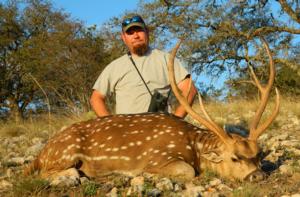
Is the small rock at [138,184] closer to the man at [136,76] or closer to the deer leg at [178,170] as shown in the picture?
the deer leg at [178,170]

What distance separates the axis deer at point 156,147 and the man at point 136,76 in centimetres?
102

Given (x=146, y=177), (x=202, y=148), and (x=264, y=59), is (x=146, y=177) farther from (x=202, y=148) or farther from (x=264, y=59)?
(x=264, y=59)

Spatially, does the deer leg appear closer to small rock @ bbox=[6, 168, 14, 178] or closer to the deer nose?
the deer nose

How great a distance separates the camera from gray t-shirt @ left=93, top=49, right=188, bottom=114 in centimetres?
605

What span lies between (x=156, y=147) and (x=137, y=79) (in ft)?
5.31

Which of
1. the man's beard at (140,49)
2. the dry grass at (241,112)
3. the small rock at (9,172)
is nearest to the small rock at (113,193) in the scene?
the small rock at (9,172)

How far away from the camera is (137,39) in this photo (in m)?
6.09

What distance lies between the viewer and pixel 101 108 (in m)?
6.14

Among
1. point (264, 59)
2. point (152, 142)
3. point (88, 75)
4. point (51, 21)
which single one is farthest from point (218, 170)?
point (51, 21)

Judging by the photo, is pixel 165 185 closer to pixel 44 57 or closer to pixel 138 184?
pixel 138 184

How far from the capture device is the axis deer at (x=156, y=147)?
4.39 m

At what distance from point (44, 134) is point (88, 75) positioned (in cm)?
1178

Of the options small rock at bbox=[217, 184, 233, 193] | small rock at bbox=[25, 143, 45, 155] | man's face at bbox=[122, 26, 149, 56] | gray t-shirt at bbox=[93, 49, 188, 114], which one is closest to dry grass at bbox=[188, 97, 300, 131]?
gray t-shirt at bbox=[93, 49, 188, 114]

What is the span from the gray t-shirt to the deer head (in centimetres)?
141
